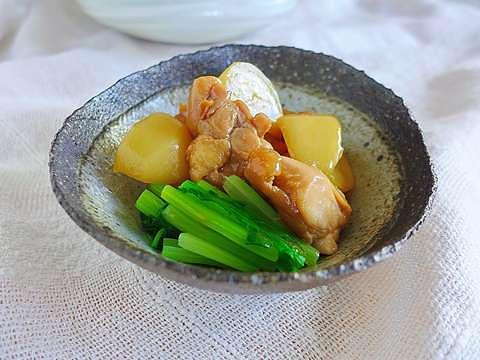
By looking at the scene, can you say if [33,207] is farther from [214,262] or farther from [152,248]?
[214,262]

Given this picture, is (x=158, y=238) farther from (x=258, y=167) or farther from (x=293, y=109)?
(x=293, y=109)

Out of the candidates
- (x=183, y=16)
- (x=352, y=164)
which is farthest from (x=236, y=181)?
(x=183, y=16)

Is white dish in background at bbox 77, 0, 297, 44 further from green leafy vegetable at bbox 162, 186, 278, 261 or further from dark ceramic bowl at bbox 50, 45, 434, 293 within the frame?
green leafy vegetable at bbox 162, 186, 278, 261

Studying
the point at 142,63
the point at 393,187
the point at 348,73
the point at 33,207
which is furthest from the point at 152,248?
the point at 142,63

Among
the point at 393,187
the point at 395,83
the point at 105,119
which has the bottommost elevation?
the point at 395,83

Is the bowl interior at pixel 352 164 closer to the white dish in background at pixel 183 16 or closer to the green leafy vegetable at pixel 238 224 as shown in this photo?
the green leafy vegetable at pixel 238 224
